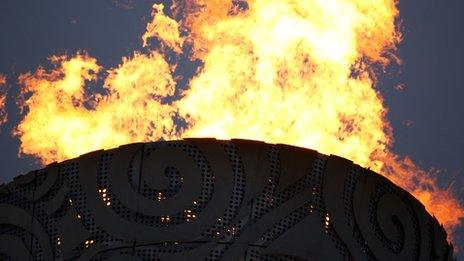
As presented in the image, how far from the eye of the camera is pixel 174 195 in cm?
3988

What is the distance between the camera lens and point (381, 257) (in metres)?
41.3

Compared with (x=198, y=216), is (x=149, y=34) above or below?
above

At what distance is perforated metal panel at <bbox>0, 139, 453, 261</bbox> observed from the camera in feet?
131

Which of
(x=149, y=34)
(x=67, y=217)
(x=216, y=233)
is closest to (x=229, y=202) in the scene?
(x=216, y=233)

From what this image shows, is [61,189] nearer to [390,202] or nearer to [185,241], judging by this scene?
[185,241]

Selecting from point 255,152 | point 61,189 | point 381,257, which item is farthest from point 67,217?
point 381,257

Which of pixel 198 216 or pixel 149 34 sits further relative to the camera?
pixel 149 34

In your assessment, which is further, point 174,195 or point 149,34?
point 149,34

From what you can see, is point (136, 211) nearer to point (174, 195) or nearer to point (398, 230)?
point (174, 195)

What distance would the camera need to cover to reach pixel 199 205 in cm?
4000

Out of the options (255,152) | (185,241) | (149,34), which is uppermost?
(149,34)

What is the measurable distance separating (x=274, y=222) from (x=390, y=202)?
404 centimetres

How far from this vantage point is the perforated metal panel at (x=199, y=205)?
131 ft

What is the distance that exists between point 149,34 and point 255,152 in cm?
2783
